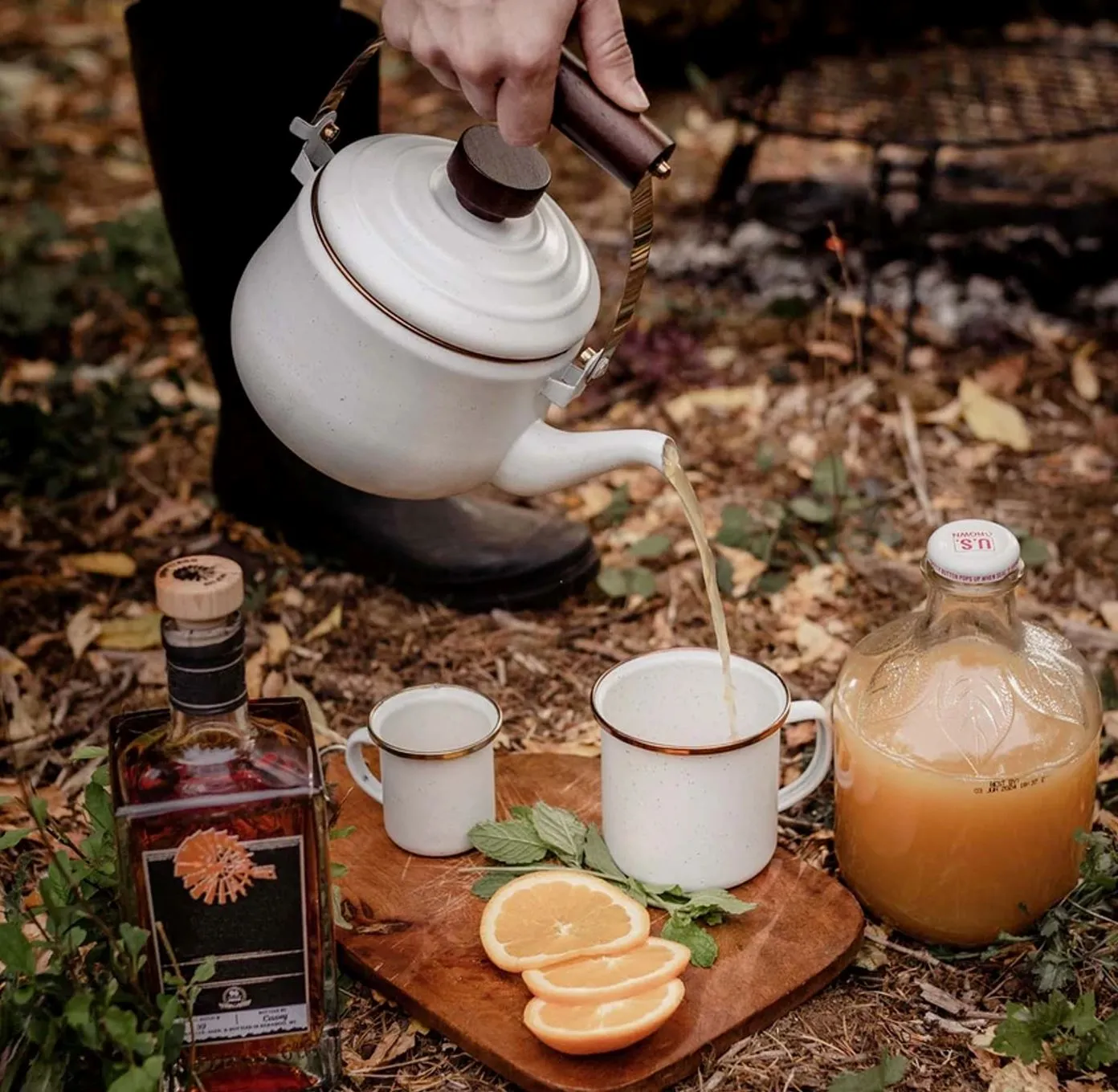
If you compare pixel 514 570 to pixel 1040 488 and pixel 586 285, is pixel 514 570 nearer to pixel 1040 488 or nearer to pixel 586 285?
pixel 586 285

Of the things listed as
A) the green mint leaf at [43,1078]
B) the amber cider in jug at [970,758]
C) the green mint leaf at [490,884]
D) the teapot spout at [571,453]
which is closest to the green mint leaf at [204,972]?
the green mint leaf at [43,1078]

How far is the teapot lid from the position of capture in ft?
4.65

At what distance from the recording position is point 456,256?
1438 mm

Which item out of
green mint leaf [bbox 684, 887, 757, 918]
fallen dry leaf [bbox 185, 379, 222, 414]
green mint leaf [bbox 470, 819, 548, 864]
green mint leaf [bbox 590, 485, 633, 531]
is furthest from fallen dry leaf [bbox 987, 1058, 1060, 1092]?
fallen dry leaf [bbox 185, 379, 222, 414]

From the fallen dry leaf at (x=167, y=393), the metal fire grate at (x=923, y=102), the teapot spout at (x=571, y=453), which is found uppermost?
the teapot spout at (x=571, y=453)

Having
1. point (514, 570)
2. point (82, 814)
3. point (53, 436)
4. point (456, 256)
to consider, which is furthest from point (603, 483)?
point (456, 256)

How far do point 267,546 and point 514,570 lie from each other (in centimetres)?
46

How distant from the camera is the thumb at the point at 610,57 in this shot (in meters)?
1.45

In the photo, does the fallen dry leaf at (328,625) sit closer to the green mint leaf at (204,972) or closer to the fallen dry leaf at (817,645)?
the fallen dry leaf at (817,645)

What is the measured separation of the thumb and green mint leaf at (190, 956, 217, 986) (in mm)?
884

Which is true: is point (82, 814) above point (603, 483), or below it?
above

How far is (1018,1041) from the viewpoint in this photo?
1441mm

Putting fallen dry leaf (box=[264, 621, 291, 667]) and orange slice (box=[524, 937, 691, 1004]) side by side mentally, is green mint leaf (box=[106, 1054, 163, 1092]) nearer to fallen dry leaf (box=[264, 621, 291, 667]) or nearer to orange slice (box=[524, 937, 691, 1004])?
orange slice (box=[524, 937, 691, 1004])

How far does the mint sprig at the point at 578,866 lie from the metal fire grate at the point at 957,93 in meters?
1.90
